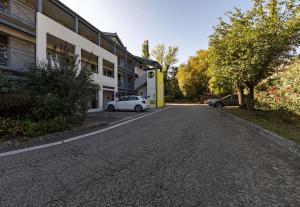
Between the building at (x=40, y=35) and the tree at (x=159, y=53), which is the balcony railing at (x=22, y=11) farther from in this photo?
the tree at (x=159, y=53)

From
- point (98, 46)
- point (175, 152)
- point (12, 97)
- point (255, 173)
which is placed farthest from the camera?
point (98, 46)

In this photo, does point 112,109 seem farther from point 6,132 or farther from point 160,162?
point 160,162

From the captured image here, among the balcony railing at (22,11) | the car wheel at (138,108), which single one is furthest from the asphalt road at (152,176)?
the car wheel at (138,108)

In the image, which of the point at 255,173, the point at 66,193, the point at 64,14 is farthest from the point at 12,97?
the point at 64,14

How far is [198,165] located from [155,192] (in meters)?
1.56

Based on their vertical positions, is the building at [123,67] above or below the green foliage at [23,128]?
above

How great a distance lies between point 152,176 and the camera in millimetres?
3744

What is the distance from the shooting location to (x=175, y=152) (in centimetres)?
537

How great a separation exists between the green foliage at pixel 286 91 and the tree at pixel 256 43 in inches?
58.2

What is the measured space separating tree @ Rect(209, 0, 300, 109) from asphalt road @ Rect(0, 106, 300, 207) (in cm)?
855

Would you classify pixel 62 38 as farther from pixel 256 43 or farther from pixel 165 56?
pixel 165 56

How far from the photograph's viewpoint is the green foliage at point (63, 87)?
348 inches

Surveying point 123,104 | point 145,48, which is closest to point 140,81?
point 123,104

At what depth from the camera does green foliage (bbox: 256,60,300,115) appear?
33.7 ft
